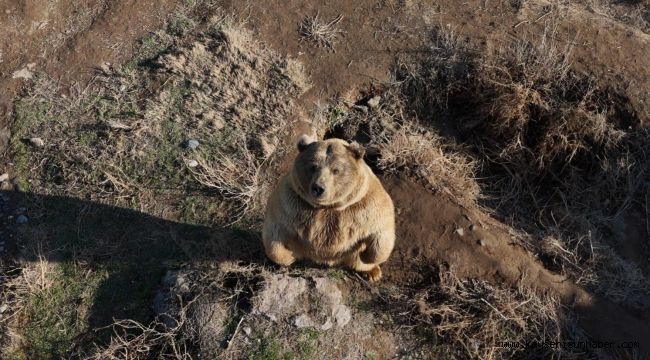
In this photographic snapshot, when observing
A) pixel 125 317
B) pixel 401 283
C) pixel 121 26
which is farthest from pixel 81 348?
pixel 121 26

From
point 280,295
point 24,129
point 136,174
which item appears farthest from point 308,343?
point 24,129

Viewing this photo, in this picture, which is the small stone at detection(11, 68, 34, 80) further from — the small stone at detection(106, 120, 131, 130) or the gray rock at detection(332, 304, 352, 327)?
the gray rock at detection(332, 304, 352, 327)

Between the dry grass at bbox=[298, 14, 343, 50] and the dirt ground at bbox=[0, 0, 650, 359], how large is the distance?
A: 0.17 feet

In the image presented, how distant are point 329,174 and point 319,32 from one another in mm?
3110

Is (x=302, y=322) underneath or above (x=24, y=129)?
underneath

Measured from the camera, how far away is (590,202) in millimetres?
5891

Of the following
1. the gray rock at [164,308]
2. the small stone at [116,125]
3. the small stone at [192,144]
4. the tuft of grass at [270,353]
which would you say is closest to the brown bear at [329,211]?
the tuft of grass at [270,353]

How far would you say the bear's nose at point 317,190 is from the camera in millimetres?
3488

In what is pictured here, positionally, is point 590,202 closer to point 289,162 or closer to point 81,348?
point 289,162

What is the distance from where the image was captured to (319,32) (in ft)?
20.0

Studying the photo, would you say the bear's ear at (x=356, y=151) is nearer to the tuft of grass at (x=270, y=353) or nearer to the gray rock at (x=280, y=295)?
the gray rock at (x=280, y=295)

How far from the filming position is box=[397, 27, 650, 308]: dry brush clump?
19.0 ft

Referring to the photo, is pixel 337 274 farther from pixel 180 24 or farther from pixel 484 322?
pixel 180 24

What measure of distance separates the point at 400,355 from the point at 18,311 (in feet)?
12.0
